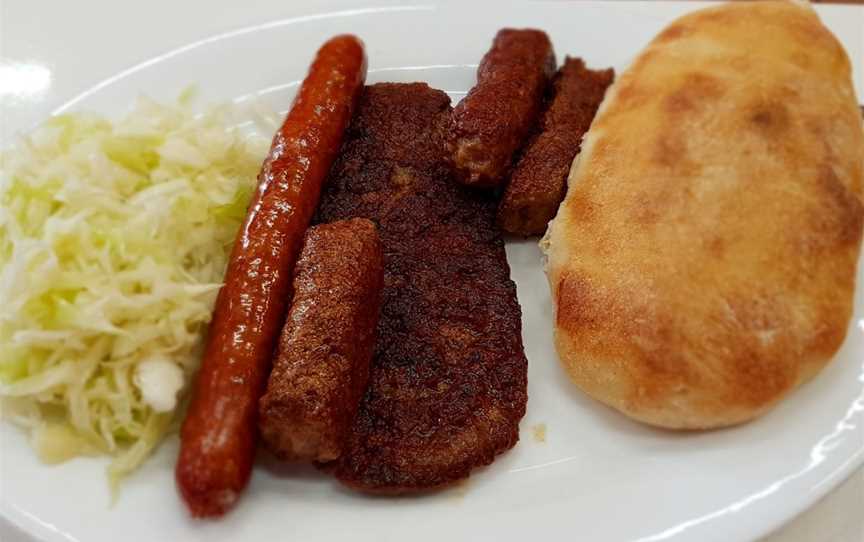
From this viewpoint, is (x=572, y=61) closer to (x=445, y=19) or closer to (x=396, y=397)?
(x=445, y=19)

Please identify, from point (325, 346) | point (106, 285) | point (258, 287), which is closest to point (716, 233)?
point (325, 346)

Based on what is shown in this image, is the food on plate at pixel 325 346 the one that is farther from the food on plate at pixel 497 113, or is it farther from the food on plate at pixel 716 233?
the food on plate at pixel 716 233

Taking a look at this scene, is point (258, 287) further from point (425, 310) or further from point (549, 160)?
point (549, 160)

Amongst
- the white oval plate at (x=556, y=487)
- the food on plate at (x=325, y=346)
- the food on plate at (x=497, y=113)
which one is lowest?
the white oval plate at (x=556, y=487)

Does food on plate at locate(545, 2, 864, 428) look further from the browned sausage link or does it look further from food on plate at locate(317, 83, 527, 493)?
the browned sausage link

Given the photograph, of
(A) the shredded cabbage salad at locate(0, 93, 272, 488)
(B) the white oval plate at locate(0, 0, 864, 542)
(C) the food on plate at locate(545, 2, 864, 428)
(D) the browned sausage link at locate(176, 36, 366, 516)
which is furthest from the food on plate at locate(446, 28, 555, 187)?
(A) the shredded cabbage salad at locate(0, 93, 272, 488)

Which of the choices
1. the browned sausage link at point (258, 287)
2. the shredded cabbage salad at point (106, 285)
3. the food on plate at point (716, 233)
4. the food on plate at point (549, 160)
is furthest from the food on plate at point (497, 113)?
the shredded cabbage salad at point (106, 285)
